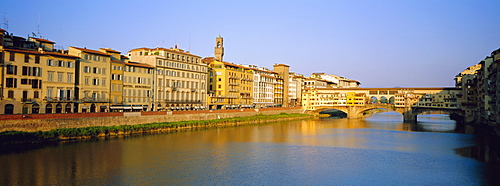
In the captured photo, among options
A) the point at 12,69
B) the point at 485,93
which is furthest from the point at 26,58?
the point at 485,93

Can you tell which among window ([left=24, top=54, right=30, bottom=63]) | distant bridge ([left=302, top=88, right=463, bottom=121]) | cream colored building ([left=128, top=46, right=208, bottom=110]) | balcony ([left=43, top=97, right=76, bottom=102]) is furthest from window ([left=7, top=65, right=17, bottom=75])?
distant bridge ([left=302, top=88, right=463, bottom=121])

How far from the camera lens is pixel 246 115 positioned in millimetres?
67375

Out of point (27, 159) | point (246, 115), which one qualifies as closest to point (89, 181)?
point (27, 159)

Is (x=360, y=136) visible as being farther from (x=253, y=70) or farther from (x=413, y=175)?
(x=253, y=70)

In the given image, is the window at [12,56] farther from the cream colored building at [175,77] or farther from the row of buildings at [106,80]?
the cream colored building at [175,77]

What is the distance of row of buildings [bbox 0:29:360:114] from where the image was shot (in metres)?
38.6

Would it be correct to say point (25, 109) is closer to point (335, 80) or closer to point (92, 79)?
point (92, 79)

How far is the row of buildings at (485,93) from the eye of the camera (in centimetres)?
3969

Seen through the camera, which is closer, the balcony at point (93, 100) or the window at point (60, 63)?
the window at point (60, 63)

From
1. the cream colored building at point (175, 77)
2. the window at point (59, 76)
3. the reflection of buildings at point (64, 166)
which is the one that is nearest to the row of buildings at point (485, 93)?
the reflection of buildings at point (64, 166)

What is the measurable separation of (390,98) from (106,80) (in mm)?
59911

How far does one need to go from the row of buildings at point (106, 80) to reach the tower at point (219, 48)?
15.6m

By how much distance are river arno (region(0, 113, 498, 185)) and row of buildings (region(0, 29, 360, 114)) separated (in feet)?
32.0

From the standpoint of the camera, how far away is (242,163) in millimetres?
28109
